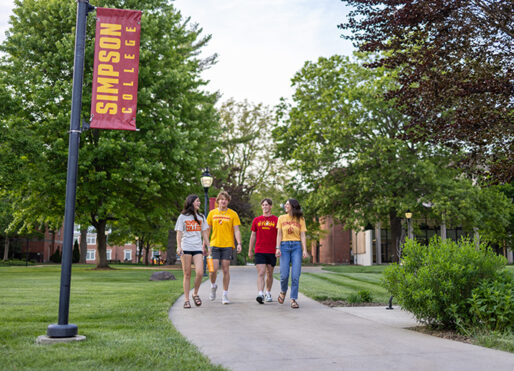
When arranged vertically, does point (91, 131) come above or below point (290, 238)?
above

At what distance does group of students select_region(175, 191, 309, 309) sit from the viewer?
925 cm

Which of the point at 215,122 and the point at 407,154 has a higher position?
the point at 215,122

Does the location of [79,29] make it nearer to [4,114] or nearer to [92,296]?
[92,296]

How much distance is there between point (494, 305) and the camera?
6.14 metres

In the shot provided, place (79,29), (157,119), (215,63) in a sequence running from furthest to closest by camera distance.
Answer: (215,63), (157,119), (79,29)

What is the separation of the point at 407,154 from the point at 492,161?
16.6m

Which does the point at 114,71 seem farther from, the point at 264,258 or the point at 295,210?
the point at 264,258

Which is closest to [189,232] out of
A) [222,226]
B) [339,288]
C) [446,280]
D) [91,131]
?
[222,226]

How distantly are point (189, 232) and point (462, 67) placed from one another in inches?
268

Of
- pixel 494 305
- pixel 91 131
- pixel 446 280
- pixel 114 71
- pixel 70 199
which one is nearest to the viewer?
pixel 70 199

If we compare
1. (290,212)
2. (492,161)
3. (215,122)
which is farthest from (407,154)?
(290,212)

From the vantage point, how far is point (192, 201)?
9.37 metres

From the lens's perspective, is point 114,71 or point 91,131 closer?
point 114,71

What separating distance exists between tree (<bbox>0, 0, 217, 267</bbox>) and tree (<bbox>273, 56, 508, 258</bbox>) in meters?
6.40
